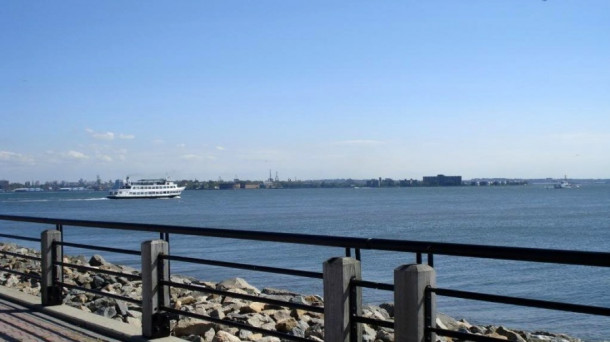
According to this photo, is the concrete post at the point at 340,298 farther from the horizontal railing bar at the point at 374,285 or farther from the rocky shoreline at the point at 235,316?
the rocky shoreline at the point at 235,316

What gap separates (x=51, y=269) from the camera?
994 cm

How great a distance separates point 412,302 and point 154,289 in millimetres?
3576

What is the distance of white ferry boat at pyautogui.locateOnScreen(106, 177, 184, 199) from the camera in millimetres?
156875

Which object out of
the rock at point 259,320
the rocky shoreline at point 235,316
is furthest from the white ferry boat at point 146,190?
the rock at point 259,320

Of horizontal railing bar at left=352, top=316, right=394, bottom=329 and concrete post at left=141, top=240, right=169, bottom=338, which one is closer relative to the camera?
horizontal railing bar at left=352, top=316, right=394, bottom=329

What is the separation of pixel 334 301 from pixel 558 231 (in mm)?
53449

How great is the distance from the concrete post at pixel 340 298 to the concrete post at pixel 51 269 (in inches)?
220

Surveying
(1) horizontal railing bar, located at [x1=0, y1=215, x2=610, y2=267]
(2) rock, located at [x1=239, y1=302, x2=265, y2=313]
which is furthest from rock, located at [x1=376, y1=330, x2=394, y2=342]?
(1) horizontal railing bar, located at [x1=0, y1=215, x2=610, y2=267]

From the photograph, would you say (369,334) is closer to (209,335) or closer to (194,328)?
(209,335)

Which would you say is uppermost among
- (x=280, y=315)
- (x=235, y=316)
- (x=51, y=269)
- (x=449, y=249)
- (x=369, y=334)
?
(x=449, y=249)

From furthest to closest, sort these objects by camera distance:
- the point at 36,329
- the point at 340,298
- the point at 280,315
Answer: the point at 280,315, the point at 36,329, the point at 340,298

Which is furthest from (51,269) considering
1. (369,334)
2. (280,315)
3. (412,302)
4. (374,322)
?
(412,302)

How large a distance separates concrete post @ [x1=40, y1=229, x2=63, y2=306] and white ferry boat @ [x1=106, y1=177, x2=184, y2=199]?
493 feet

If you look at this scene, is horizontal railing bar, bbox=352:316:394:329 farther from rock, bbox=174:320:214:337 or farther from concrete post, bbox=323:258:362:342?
rock, bbox=174:320:214:337
